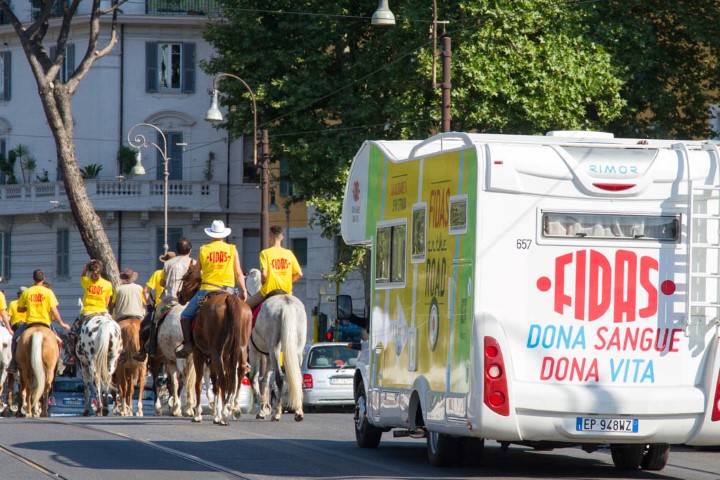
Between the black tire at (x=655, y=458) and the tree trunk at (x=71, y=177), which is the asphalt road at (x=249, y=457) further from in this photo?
the tree trunk at (x=71, y=177)

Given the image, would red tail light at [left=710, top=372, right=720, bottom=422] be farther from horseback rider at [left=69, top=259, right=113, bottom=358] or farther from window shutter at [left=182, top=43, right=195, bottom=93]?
window shutter at [left=182, top=43, right=195, bottom=93]

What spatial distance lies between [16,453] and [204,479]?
302cm

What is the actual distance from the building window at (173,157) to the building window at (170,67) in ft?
6.26

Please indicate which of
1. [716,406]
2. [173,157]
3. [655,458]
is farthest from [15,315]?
[173,157]

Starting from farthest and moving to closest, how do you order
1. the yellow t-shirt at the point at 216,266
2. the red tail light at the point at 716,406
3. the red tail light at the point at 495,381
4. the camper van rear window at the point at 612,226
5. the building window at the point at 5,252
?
the building window at the point at 5,252 → the yellow t-shirt at the point at 216,266 → the camper van rear window at the point at 612,226 → the red tail light at the point at 716,406 → the red tail light at the point at 495,381

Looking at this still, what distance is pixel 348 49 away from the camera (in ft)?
147

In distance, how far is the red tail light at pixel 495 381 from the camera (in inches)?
468

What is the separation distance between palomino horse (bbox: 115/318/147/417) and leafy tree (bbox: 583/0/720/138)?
1747 centimetres

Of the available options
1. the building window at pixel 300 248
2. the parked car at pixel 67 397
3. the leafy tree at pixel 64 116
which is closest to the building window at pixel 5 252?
the building window at pixel 300 248

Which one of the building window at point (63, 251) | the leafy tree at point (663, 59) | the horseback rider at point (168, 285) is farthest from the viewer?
the building window at point (63, 251)

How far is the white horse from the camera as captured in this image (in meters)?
22.7

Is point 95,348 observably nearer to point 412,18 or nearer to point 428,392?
point 428,392

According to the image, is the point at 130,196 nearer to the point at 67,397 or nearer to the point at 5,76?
the point at 5,76

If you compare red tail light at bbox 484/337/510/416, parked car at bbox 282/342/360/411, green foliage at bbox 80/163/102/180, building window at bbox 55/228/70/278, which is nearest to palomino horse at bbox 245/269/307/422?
red tail light at bbox 484/337/510/416
